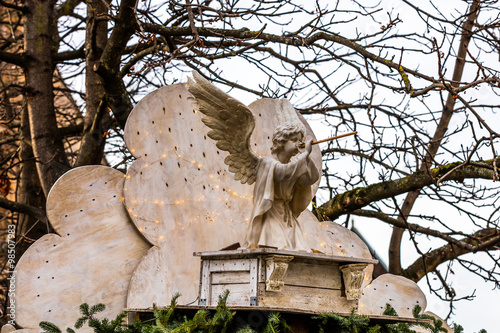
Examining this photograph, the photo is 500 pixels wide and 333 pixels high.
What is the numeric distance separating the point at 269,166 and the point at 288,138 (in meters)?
0.25

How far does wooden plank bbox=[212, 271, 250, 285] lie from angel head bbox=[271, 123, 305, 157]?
0.96m

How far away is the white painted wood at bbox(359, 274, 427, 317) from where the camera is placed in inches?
264

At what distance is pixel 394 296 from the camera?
22.2 ft

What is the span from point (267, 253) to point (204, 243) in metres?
1.58

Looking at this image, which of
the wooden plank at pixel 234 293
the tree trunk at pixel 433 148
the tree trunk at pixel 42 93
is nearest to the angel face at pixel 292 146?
the wooden plank at pixel 234 293

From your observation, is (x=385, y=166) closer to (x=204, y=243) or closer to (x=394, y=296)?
(x=394, y=296)

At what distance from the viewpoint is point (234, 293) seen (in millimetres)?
4660

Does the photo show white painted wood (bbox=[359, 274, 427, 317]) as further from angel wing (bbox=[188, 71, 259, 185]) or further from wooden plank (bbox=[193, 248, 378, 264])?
angel wing (bbox=[188, 71, 259, 185])

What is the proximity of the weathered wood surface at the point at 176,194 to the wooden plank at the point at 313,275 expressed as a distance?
1380 mm

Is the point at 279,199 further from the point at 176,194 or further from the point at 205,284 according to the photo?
the point at 176,194

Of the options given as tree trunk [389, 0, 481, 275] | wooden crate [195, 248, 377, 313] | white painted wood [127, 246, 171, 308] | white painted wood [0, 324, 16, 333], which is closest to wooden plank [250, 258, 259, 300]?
wooden crate [195, 248, 377, 313]

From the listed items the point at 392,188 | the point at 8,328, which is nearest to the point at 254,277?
the point at 8,328

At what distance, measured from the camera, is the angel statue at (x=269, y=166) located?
16.3 feet

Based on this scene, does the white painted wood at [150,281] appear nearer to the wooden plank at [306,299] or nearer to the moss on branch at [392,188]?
the wooden plank at [306,299]
